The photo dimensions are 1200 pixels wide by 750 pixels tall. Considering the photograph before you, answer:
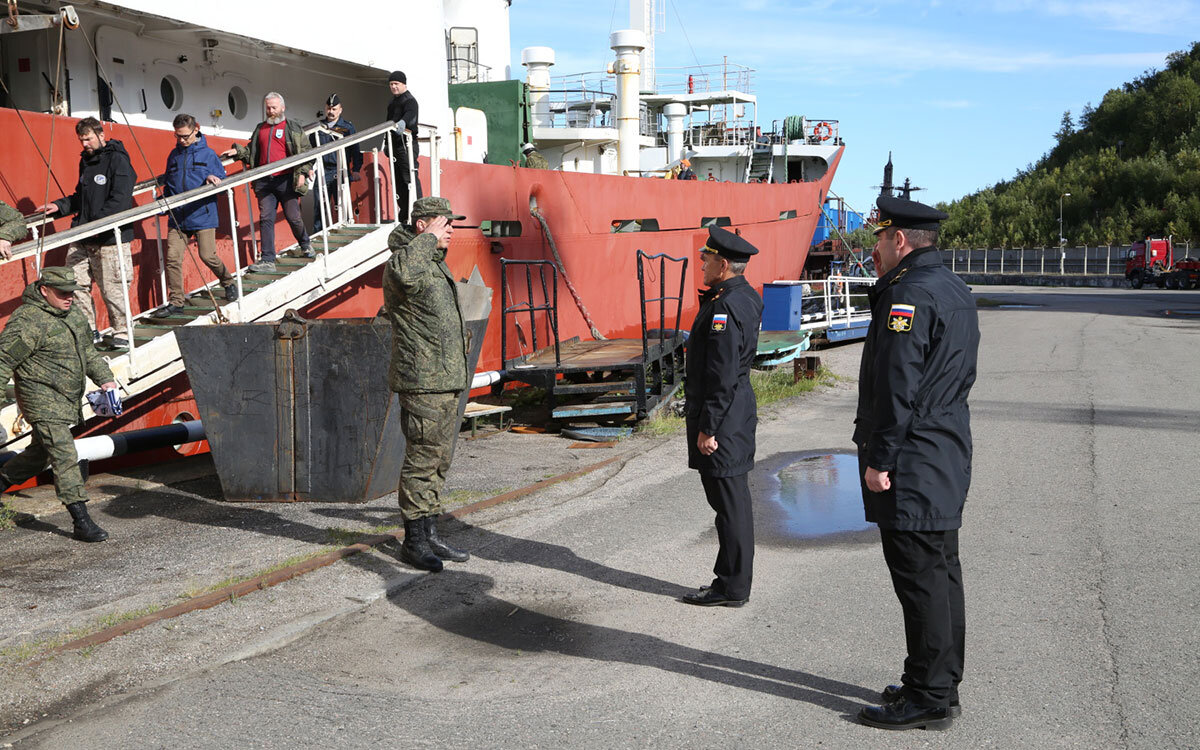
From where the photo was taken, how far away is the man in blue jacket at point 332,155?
9336 millimetres

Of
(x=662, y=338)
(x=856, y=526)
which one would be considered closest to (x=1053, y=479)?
(x=856, y=526)

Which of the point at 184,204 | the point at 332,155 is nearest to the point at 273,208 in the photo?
the point at 184,204

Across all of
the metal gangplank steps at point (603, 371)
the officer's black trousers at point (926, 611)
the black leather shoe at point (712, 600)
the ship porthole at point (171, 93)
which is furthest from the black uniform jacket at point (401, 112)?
the officer's black trousers at point (926, 611)

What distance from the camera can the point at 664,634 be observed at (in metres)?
4.52

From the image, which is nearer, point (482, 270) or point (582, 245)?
point (482, 270)

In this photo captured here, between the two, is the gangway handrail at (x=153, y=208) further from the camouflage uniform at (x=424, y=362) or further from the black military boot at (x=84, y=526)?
the camouflage uniform at (x=424, y=362)

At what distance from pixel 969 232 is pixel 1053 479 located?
223 feet

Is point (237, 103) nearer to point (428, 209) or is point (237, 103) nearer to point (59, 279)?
point (59, 279)

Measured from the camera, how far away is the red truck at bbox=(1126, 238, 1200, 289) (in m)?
42.6

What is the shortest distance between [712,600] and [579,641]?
771 mm

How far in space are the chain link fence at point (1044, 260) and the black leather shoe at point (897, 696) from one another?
185ft

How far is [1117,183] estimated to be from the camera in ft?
209

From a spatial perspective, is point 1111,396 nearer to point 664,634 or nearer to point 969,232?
point 664,634

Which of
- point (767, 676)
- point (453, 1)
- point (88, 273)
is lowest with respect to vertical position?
point (767, 676)
